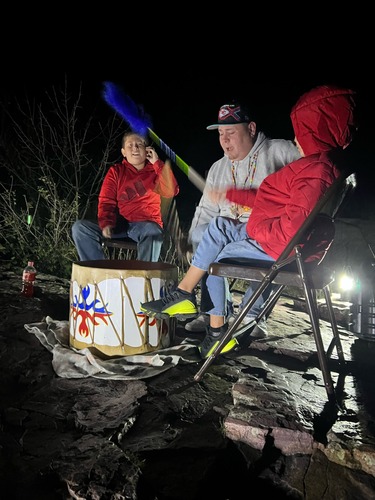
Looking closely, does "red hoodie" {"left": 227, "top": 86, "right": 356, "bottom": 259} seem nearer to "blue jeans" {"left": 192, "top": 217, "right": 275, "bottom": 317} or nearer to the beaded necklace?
"blue jeans" {"left": 192, "top": 217, "right": 275, "bottom": 317}

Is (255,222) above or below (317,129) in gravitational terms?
below

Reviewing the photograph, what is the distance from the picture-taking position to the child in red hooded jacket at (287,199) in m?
2.12

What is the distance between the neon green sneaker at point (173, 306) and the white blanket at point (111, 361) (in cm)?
31

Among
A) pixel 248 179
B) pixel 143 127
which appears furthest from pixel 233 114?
pixel 143 127

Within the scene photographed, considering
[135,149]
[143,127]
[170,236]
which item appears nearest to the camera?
[135,149]

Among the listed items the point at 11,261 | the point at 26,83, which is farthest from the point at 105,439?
the point at 26,83

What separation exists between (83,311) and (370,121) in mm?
10069

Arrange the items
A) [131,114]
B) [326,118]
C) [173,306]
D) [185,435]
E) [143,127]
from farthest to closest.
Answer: [131,114] → [143,127] → [173,306] → [326,118] → [185,435]

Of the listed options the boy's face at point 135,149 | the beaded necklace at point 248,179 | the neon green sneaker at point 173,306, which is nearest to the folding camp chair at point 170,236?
the boy's face at point 135,149

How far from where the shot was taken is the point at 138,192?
4422 millimetres

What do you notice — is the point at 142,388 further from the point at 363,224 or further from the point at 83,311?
the point at 363,224

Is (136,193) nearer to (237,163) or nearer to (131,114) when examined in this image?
(237,163)

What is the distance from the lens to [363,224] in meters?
7.18

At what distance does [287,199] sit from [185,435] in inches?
57.8
